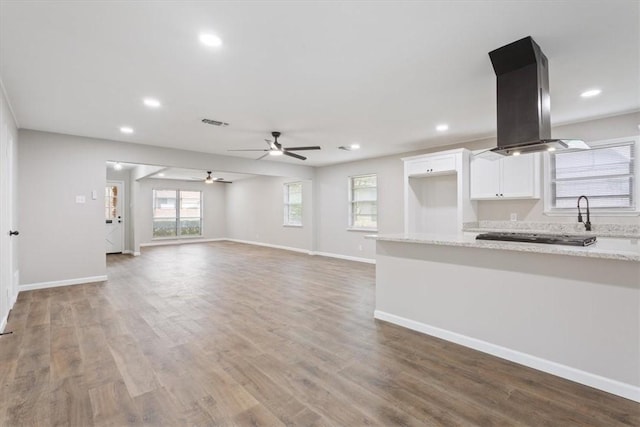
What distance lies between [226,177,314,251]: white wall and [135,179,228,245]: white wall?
337 millimetres

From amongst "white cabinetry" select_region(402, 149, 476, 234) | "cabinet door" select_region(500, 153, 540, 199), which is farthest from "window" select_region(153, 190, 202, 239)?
"cabinet door" select_region(500, 153, 540, 199)

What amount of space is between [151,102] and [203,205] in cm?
910

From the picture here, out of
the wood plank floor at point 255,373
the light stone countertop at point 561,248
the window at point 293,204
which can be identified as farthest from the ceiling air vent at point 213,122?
the window at point 293,204

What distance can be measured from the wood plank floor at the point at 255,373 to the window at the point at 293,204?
18.1 feet

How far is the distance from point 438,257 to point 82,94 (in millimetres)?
4168

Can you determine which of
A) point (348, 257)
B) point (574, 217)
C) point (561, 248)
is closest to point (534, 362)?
point (561, 248)

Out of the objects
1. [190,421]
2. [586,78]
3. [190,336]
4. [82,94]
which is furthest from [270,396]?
[586,78]

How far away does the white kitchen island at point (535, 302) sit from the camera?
199 cm

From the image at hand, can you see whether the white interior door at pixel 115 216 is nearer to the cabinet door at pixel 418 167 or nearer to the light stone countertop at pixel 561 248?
the cabinet door at pixel 418 167

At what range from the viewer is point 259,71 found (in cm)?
277

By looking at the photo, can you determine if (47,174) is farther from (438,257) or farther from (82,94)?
(438,257)

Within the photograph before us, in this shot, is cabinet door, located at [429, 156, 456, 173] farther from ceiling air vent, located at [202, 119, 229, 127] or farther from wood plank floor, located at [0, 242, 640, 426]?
ceiling air vent, located at [202, 119, 229, 127]

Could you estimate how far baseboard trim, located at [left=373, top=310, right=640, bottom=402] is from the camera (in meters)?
1.98

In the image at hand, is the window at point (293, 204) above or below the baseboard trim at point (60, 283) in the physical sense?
above
